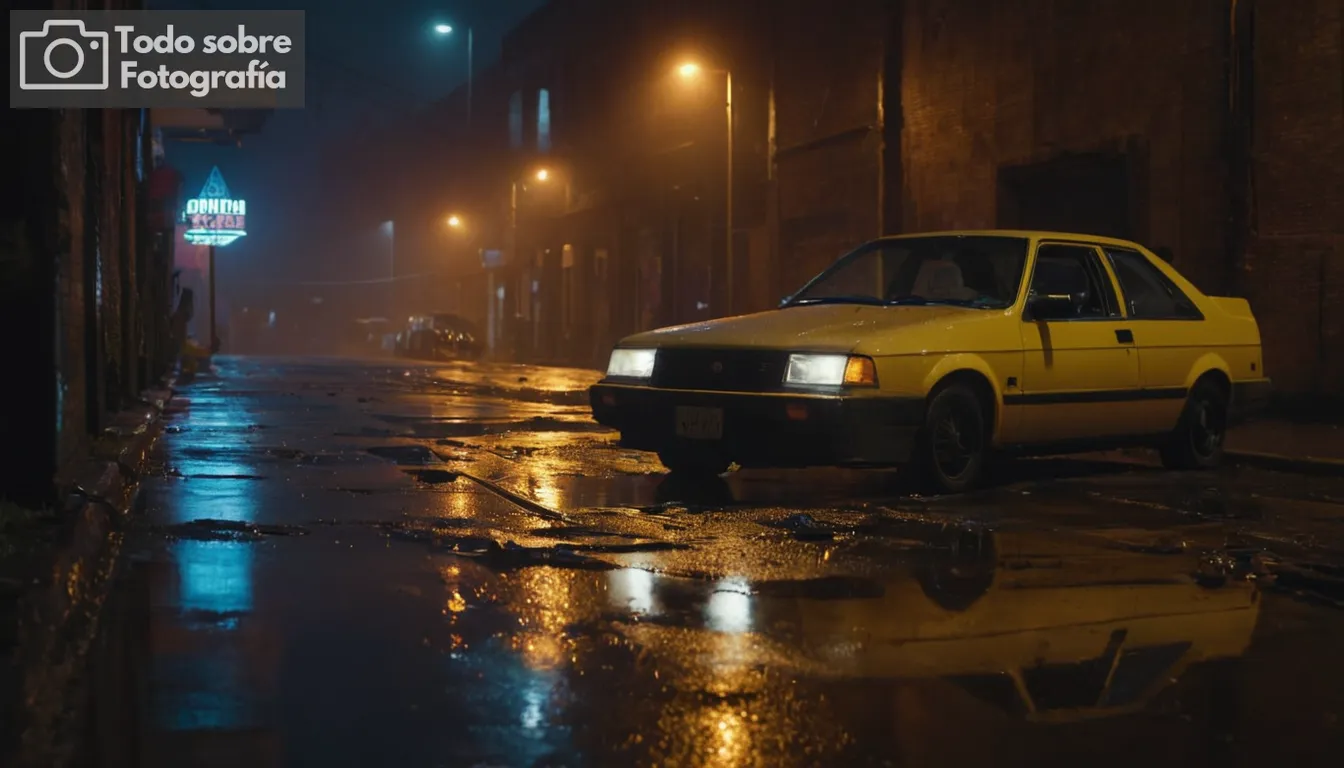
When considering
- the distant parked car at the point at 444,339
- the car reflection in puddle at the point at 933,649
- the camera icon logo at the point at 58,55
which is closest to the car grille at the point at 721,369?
the car reflection in puddle at the point at 933,649

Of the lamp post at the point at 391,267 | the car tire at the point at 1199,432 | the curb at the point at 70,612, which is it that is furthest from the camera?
the lamp post at the point at 391,267

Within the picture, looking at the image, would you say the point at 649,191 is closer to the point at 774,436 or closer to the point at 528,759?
the point at 774,436

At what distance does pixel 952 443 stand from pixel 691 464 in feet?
5.82

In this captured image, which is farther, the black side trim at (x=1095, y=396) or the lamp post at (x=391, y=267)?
the lamp post at (x=391, y=267)

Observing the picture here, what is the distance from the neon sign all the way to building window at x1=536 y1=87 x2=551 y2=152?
10.2 meters

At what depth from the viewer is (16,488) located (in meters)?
7.33

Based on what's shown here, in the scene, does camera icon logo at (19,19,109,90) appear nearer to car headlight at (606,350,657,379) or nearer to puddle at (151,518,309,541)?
puddle at (151,518,309,541)

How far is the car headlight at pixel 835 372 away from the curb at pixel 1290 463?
14.3ft

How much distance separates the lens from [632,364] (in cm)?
948

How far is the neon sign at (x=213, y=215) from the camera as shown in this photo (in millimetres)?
49031

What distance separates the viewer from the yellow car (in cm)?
850

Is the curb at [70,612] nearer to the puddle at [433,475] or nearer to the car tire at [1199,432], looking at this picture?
the puddle at [433,475]

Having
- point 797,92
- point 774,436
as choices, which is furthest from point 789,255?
point 774,436

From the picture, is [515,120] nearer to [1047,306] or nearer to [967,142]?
[967,142]
